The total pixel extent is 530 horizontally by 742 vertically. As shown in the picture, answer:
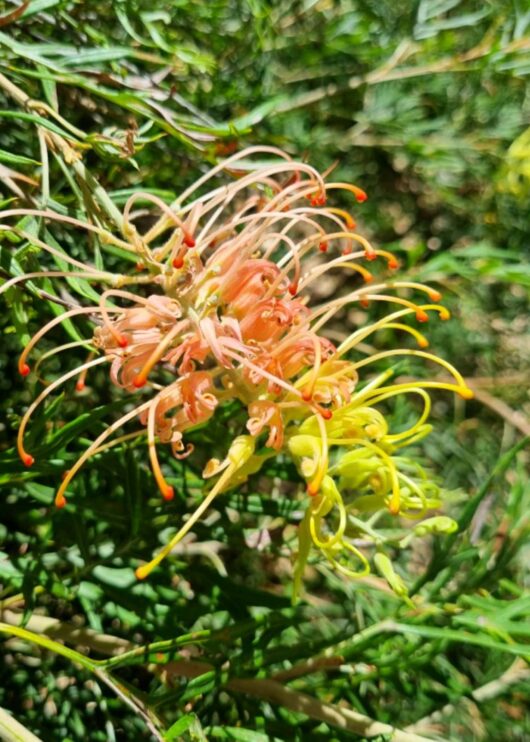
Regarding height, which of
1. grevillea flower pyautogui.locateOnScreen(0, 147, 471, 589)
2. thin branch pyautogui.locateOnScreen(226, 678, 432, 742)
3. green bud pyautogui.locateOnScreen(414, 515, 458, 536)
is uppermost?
grevillea flower pyautogui.locateOnScreen(0, 147, 471, 589)

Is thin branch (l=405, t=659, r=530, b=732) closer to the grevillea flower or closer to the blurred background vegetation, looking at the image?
the blurred background vegetation

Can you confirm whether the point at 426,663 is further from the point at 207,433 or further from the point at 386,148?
the point at 386,148

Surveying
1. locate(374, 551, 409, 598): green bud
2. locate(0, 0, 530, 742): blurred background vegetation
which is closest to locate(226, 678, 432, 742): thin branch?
locate(0, 0, 530, 742): blurred background vegetation

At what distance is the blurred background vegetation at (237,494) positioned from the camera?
623mm

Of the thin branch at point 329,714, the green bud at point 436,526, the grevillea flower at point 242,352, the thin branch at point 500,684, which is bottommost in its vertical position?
the thin branch at point 500,684

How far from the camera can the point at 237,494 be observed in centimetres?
67

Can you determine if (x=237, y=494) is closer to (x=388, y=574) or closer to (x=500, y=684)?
(x=388, y=574)

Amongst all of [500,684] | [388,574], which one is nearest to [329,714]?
[388,574]

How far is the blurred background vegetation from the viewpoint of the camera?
2.04ft

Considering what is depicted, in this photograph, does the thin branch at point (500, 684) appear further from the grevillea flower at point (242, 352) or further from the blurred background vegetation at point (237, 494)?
the grevillea flower at point (242, 352)

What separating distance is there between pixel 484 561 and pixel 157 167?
51cm

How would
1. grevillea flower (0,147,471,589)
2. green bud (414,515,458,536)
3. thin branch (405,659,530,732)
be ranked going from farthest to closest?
thin branch (405,659,530,732)
green bud (414,515,458,536)
grevillea flower (0,147,471,589)

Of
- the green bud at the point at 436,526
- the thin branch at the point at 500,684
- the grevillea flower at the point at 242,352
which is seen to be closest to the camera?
the grevillea flower at the point at 242,352

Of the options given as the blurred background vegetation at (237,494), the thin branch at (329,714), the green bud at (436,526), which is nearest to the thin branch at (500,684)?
the blurred background vegetation at (237,494)
